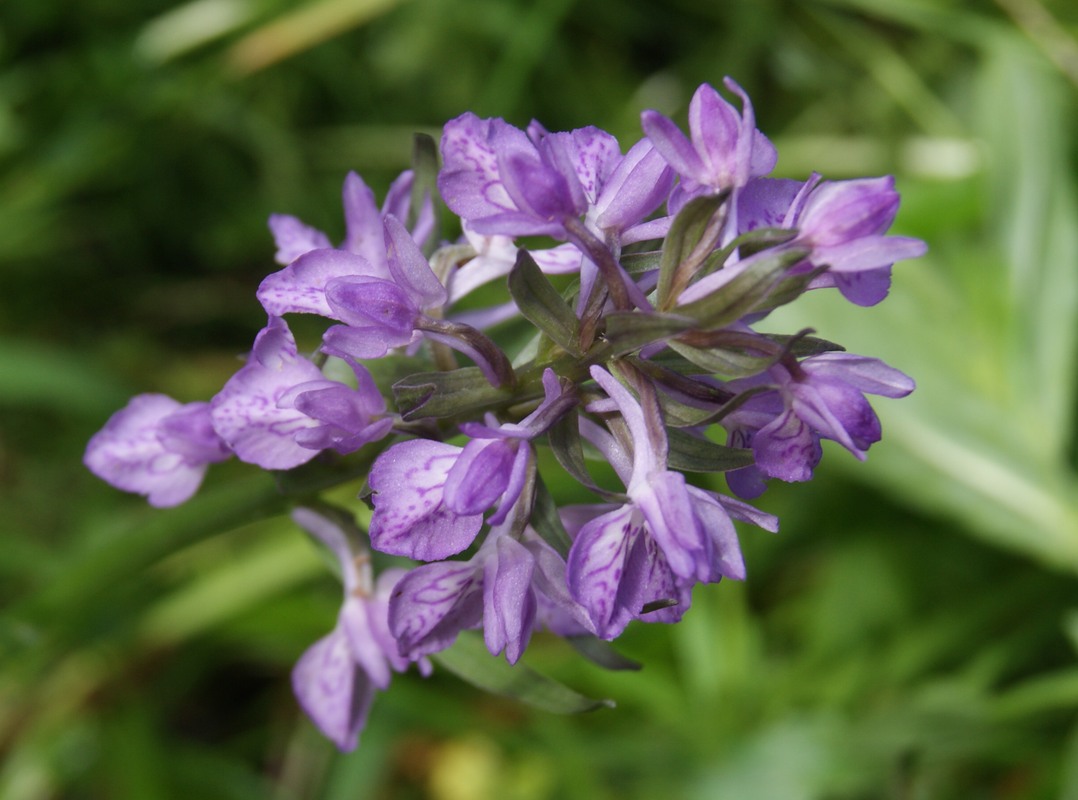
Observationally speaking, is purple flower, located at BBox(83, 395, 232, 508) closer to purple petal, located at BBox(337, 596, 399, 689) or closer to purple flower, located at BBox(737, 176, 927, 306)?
purple petal, located at BBox(337, 596, 399, 689)

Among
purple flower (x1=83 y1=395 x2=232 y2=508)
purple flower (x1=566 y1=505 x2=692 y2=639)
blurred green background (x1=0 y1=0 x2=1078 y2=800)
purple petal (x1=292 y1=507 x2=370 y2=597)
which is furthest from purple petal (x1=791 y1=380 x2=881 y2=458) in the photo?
blurred green background (x1=0 y1=0 x2=1078 y2=800)

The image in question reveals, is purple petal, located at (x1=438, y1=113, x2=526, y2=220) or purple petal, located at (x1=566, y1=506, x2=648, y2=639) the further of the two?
purple petal, located at (x1=438, y1=113, x2=526, y2=220)

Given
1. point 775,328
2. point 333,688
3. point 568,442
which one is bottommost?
point 775,328

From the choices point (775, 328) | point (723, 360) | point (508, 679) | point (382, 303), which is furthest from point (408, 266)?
point (775, 328)

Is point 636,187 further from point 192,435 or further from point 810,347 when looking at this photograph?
point 192,435

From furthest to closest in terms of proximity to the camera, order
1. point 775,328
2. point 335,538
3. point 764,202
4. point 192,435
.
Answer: point 775,328 < point 335,538 < point 192,435 < point 764,202

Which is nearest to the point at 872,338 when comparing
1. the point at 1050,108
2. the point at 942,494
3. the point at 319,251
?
the point at 942,494
